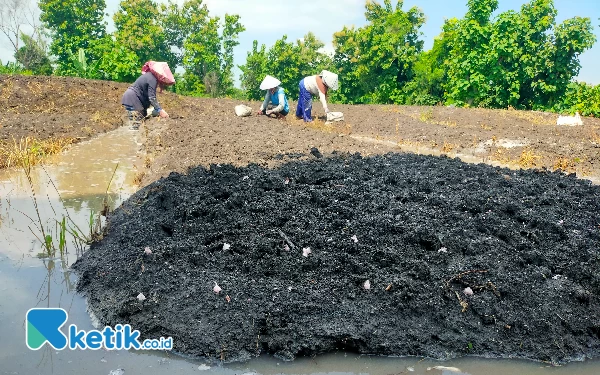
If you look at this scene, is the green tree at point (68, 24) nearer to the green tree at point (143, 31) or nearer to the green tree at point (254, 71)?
the green tree at point (143, 31)

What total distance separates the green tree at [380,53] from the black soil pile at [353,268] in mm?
22705

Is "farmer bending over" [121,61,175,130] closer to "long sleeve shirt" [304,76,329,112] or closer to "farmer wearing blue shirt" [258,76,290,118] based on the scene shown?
"farmer wearing blue shirt" [258,76,290,118]

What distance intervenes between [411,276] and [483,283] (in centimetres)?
54

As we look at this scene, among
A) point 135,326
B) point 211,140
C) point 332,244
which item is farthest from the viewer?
point 211,140

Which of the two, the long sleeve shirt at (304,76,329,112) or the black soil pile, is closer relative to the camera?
the black soil pile

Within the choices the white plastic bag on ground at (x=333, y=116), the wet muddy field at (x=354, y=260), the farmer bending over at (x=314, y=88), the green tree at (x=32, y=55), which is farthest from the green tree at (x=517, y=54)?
the green tree at (x=32, y=55)

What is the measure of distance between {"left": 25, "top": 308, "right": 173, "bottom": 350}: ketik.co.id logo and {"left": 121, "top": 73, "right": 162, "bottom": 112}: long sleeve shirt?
757 centimetres

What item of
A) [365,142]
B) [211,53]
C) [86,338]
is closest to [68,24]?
[211,53]

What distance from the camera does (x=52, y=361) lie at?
9.95ft

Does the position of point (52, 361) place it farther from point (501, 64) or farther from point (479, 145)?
point (501, 64)

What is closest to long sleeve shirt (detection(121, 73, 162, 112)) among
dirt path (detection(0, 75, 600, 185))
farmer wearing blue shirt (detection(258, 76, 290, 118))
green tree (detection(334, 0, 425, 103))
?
dirt path (detection(0, 75, 600, 185))

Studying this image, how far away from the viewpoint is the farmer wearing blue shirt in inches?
422

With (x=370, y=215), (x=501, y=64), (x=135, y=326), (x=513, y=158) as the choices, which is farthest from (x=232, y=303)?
(x=501, y=64)

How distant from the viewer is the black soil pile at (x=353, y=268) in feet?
10.7
